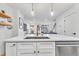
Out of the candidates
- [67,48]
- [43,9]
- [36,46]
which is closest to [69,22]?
[43,9]

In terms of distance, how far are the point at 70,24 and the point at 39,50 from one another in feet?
6.34

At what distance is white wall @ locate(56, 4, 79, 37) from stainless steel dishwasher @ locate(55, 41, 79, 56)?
0.91 metres

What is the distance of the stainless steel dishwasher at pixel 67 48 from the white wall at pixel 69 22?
36.0 inches

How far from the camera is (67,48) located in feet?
8.29

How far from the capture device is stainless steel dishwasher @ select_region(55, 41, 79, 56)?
8.14ft

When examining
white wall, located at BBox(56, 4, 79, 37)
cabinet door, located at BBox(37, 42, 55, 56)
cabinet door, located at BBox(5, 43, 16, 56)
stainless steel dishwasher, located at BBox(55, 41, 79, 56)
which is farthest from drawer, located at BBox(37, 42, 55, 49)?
white wall, located at BBox(56, 4, 79, 37)

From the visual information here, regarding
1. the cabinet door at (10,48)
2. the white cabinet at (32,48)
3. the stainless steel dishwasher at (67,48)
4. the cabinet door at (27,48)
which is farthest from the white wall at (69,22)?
the cabinet door at (10,48)

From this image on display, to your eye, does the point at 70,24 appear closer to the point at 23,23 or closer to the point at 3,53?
the point at 23,23

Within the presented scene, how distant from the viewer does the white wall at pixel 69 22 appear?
3450 millimetres

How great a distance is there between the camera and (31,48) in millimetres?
2457

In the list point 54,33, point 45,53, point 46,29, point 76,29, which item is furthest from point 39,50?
point 76,29

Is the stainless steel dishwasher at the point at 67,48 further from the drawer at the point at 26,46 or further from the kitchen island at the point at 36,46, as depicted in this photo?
the drawer at the point at 26,46

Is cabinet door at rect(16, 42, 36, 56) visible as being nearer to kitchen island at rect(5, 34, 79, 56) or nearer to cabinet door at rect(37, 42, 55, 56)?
kitchen island at rect(5, 34, 79, 56)

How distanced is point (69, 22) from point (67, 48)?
1.62 meters
